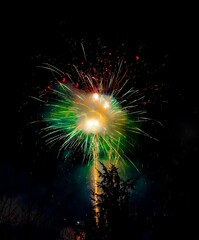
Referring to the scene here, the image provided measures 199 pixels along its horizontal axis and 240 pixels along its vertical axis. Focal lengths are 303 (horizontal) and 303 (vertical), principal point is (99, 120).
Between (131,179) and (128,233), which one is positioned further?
(131,179)

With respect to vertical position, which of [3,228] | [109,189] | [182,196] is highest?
[3,228]

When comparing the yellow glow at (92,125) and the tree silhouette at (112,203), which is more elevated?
the yellow glow at (92,125)

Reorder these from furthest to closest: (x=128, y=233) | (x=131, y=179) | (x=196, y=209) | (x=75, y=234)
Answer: (x=75, y=234)
(x=131, y=179)
(x=128, y=233)
(x=196, y=209)

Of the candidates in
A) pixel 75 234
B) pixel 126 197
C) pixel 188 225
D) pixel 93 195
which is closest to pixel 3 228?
pixel 75 234

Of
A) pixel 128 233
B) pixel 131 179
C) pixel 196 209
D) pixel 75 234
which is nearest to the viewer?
pixel 196 209

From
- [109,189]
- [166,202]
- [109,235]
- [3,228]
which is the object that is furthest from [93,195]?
[3,228]

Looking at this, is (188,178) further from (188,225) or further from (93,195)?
(93,195)

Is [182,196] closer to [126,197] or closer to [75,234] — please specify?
[126,197]

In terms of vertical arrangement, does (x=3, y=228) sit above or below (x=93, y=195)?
above

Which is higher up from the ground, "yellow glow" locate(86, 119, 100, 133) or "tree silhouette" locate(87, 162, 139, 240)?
"yellow glow" locate(86, 119, 100, 133)
